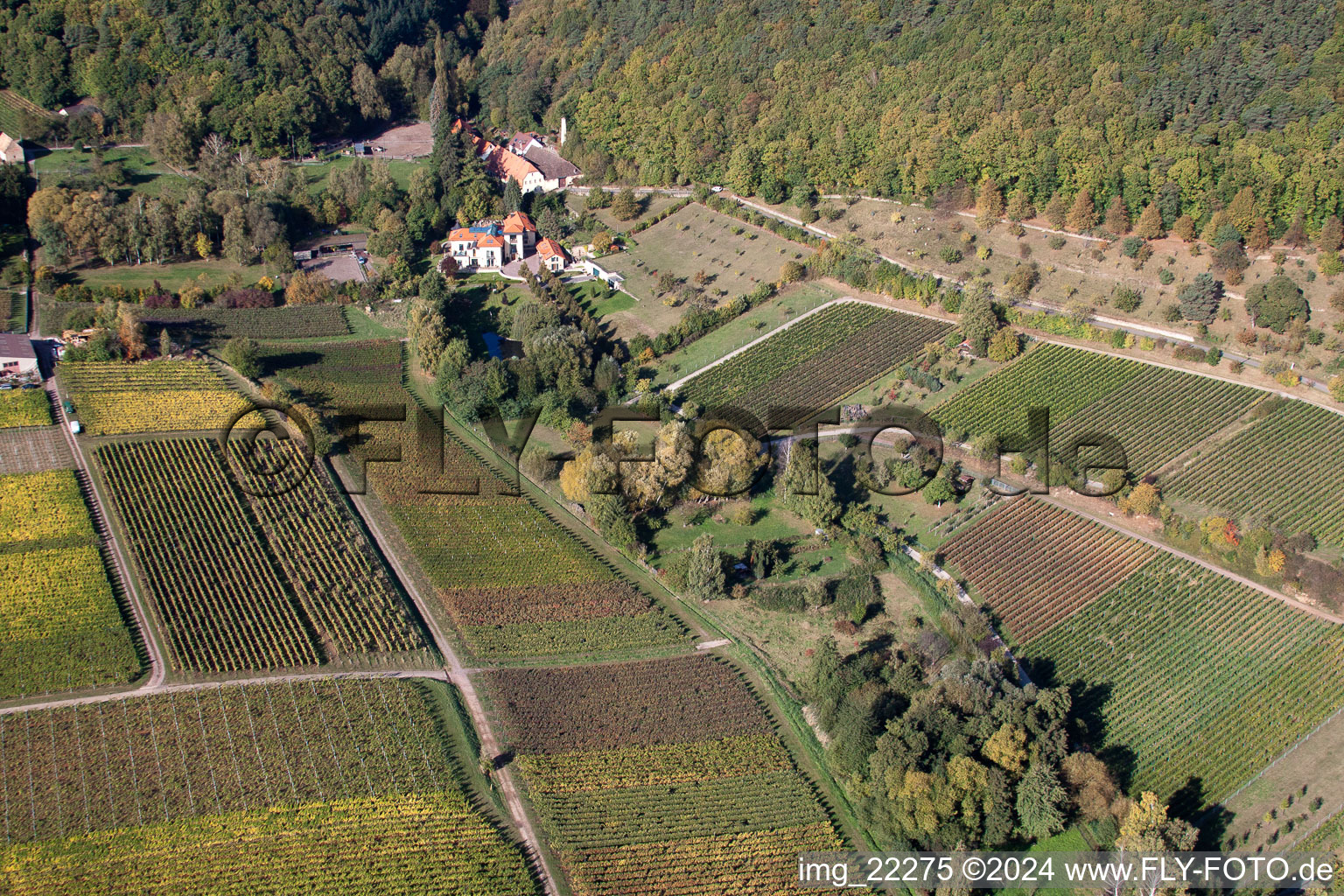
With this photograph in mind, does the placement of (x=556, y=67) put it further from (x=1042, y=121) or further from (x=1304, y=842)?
Answer: (x=1304, y=842)

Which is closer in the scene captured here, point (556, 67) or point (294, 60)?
point (294, 60)

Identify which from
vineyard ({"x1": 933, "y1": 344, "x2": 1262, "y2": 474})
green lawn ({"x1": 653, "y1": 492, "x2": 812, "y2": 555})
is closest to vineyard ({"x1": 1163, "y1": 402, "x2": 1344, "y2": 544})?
vineyard ({"x1": 933, "y1": 344, "x2": 1262, "y2": 474})

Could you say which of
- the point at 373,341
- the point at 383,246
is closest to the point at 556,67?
the point at 383,246

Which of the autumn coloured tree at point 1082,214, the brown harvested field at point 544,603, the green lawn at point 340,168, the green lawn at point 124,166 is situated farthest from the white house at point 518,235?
the autumn coloured tree at point 1082,214

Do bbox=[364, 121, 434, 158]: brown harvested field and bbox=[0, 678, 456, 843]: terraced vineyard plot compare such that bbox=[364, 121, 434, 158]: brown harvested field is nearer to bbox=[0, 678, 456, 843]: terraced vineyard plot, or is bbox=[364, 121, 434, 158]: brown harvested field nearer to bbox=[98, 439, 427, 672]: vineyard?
bbox=[98, 439, 427, 672]: vineyard

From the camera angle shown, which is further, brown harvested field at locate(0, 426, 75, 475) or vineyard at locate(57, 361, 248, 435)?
vineyard at locate(57, 361, 248, 435)

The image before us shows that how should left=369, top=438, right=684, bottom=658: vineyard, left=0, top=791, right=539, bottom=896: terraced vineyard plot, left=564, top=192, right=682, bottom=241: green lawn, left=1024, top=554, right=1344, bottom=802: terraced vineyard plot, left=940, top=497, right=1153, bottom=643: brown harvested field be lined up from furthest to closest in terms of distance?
1. left=564, top=192, right=682, bottom=241: green lawn
2. left=940, top=497, right=1153, bottom=643: brown harvested field
3. left=369, top=438, right=684, bottom=658: vineyard
4. left=1024, top=554, right=1344, bottom=802: terraced vineyard plot
5. left=0, top=791, right=539, bottom=896: terraced vineyard plot

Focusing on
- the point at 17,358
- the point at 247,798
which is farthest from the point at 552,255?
the point at 247,798

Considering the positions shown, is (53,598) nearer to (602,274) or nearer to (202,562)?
(202,562)

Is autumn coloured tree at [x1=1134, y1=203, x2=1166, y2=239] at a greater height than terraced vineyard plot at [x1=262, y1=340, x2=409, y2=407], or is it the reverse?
autumn coloured tree at [x1=1134, y1=203, x2=1166, y2=239]
